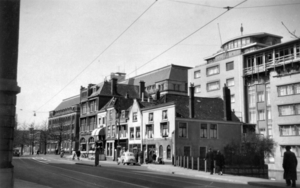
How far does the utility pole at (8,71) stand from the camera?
13.7 meters

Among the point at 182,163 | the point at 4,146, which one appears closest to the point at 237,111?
the point at 182,163

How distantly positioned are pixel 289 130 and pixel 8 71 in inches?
1727

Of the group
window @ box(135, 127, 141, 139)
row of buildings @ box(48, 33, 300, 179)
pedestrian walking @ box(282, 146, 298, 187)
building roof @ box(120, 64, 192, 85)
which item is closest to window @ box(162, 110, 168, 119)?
row of buildings @ box(48, 33, 300, 179)

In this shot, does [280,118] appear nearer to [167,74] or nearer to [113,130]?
[113,130]

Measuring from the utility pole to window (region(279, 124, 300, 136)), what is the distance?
4292 cm

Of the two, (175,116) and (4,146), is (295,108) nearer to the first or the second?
(175,116)

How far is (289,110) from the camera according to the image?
49188 millimetres

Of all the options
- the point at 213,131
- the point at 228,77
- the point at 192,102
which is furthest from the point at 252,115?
the point at 192,102

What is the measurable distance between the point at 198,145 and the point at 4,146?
36.2 metres

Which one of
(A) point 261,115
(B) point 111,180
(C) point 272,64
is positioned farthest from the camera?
(A) point 261,115

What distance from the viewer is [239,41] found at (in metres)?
75.4

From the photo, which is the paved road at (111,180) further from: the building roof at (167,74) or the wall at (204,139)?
the building roof at (167,74)

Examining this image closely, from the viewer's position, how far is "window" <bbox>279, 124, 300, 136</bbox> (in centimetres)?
4794

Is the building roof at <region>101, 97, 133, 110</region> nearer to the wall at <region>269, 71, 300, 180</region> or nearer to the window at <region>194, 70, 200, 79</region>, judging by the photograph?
the window at <region>194, 70, 200, 79</region>
